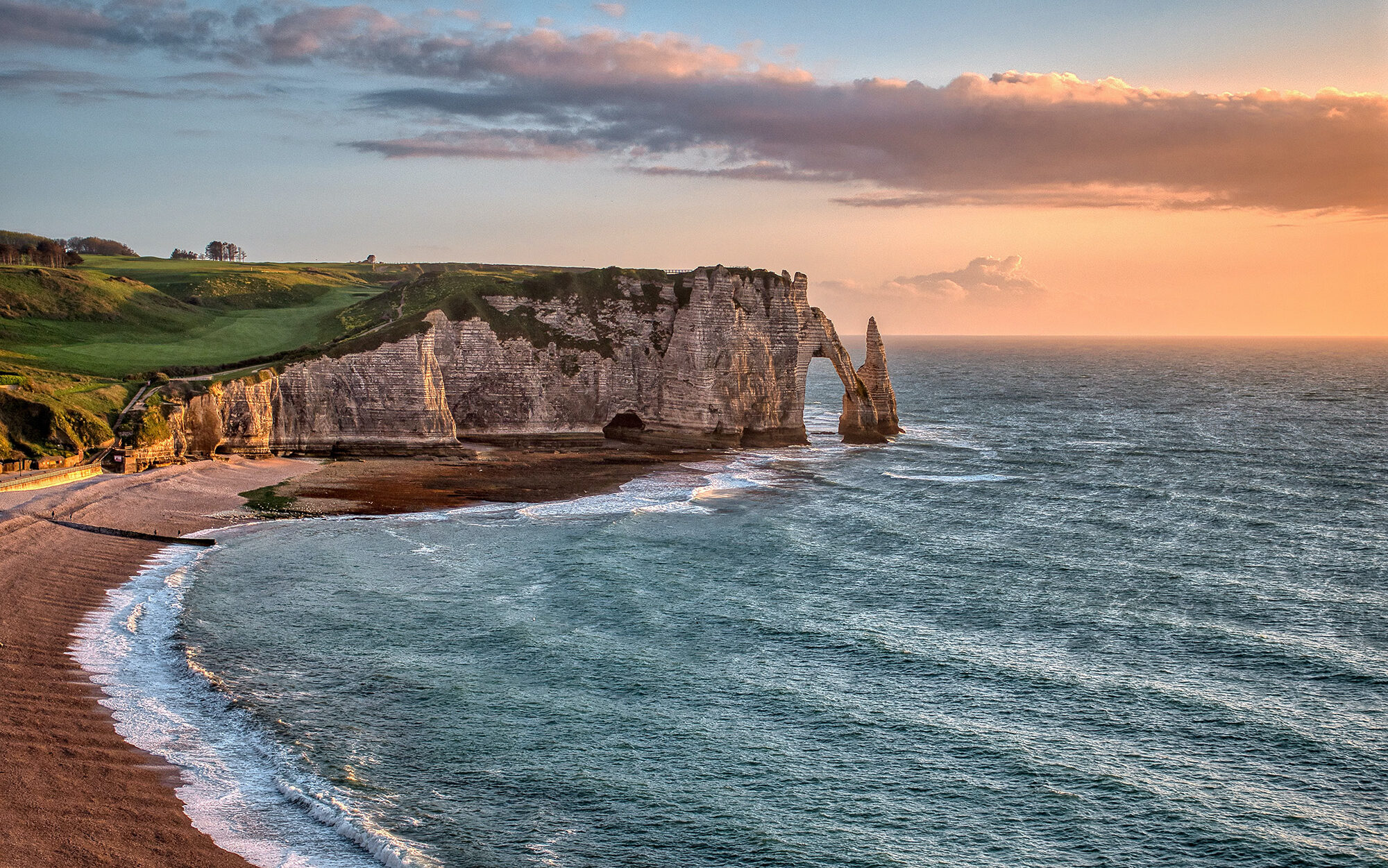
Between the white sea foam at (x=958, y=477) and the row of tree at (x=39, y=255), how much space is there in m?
91.3

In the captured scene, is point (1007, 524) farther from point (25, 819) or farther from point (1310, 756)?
point (25, 819)

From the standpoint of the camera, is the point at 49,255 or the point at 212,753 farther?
the point at 49,255

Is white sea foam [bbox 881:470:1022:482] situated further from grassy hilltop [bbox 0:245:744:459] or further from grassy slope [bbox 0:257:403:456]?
grassy slope [bbox 0:257:403:456]

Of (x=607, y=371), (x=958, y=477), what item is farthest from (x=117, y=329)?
(x=958, y=477)

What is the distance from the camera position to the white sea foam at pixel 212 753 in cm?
2147

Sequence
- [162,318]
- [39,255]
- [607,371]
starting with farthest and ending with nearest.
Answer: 1. [39,255]
2. [162,318]
3. [607,371]

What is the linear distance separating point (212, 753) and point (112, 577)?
1878cm

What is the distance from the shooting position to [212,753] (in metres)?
25.7

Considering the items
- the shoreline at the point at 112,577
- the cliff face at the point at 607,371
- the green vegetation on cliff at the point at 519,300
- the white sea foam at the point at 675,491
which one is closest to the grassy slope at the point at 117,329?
the green vegetation on cliff at the point at 519,300

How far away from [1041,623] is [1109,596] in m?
5.41

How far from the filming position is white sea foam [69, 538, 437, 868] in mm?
21469

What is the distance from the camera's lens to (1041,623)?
37.3 m

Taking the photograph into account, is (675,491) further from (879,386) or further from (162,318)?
(162,318)

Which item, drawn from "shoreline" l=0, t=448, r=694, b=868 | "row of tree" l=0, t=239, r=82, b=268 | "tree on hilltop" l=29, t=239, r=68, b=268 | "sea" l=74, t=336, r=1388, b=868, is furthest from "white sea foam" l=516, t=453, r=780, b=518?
"tree on hilltop" l=29, t=239, r=68, b=268
